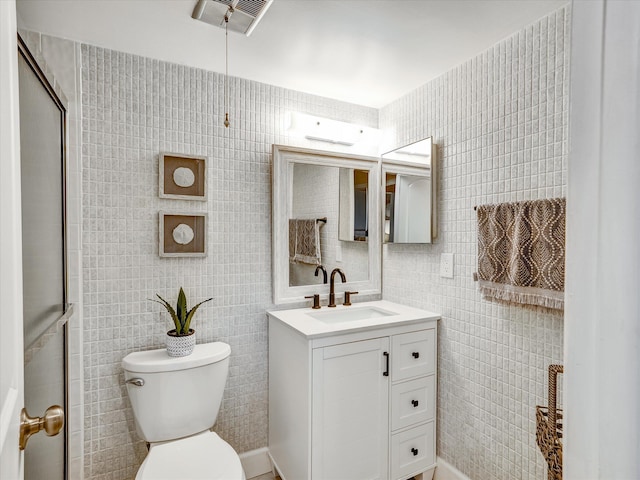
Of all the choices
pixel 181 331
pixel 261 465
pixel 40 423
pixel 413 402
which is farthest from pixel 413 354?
pixel 40 423

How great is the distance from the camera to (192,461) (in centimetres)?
146

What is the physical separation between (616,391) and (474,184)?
59.6 inches

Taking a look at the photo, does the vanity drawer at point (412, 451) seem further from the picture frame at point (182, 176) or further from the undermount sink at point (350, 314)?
the picture frame at point (182, 176)

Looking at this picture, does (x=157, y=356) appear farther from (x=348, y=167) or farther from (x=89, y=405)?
(x=348, y=167)

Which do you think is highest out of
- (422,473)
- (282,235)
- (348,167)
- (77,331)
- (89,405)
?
(348,167)

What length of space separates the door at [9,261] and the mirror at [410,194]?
175 centimetres

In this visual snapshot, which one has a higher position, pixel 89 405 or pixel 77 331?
pixel 77 331

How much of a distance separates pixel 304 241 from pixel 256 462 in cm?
128

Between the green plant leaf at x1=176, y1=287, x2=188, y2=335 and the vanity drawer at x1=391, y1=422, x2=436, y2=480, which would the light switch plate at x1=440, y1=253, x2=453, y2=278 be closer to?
the vanity drawer at x1=391, y1=422, x2=436, y2=480

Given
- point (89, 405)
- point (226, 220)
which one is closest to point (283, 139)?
point (226, 220)

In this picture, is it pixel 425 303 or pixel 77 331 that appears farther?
pixel 425 303

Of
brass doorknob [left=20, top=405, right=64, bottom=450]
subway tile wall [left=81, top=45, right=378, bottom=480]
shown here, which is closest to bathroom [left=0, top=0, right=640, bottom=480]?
subway tile wall [left=81, top=45, right=378, bottom=480]

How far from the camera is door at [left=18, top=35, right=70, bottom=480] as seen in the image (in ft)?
2.92

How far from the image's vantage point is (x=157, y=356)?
1708mm
